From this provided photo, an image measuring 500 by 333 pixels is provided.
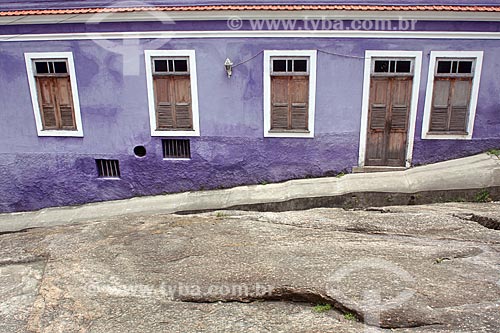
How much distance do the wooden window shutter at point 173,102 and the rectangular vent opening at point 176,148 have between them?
34cm

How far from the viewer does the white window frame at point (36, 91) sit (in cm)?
966

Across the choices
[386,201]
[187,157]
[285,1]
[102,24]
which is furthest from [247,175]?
[102,24]

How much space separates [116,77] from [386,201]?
21.6 ft

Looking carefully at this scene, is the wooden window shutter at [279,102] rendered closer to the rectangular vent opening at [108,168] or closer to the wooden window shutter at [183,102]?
the wooden window shutter at [183,102]

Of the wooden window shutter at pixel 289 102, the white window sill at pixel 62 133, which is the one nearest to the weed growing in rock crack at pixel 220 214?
the wooden window shutter at pixel 289 102

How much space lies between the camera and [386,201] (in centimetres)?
855

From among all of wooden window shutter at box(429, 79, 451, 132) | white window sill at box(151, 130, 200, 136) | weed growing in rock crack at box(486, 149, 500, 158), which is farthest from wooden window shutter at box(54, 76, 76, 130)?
weed growing in rock crack at box(486, 149, 500, 158)

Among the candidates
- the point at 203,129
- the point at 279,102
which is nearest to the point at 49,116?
the point at 203,129

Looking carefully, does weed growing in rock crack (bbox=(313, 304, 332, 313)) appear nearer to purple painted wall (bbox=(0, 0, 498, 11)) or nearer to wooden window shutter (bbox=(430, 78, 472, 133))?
wooden window shutter (bbox=(430, 78, 472, 133))

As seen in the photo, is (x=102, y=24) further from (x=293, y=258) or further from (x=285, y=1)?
(x=293, y=258)

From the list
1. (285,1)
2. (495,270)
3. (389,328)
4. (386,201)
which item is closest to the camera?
(389,328)

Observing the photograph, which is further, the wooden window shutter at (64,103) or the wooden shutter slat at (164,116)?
the wooden window shutter at (64,103)

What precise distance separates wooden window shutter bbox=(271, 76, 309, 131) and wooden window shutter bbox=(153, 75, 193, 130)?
1.97 metres

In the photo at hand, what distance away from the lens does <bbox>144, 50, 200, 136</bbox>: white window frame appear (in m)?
9.37
